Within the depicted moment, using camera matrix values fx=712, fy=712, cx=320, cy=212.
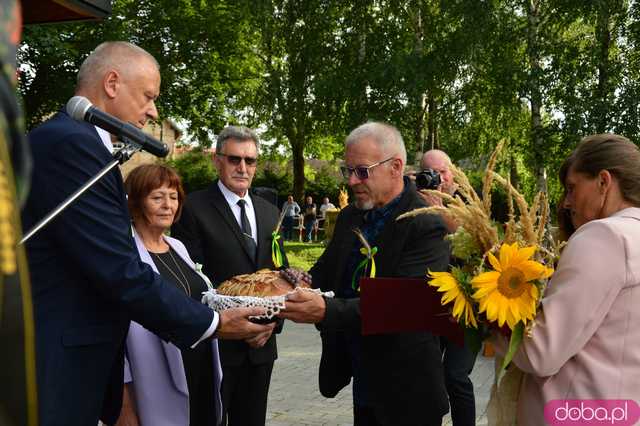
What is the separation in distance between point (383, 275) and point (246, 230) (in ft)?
4.14

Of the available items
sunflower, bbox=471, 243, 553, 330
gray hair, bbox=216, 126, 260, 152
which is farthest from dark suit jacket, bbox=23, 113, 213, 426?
gray hair, bbox=216, 126, 260, 152

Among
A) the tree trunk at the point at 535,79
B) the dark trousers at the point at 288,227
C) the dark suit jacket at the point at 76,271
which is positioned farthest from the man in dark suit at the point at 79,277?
the dark trousers at the point at 288,227

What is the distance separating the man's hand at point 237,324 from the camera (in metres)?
3.12

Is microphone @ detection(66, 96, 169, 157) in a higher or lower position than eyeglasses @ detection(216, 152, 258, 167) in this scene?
lower

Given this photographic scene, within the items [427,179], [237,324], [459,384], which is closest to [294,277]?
[237,324]

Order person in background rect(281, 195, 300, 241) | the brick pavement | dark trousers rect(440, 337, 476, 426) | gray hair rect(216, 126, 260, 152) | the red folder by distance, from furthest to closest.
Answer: person in background rect(281, 195, 300, 241) < the brick pavement < dark trousers rect(440, 337, 476, 426) < gray hair rect(216, 126, 260, 152) < the red folder

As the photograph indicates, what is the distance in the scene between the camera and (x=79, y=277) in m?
2.62

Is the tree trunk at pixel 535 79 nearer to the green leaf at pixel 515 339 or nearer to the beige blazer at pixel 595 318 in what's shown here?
the beige blazer at pixel 595 318

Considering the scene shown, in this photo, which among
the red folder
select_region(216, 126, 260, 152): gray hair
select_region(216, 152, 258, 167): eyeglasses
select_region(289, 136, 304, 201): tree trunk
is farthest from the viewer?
select_region(289, 136, 304, 201): tree trunk

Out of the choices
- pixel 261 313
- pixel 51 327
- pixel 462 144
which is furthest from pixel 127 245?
pixel 462 144

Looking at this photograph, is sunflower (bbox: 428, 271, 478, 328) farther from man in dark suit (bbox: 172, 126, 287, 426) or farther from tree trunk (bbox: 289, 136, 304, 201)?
tree trunk (bbox: 289, 136, 304, 201)

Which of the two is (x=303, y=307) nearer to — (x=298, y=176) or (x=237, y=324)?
(x=237, y=324)

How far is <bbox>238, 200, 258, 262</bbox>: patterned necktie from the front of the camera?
4406 mm

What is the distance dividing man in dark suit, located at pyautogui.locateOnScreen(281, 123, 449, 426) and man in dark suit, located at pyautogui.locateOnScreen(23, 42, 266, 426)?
0.86 metres
